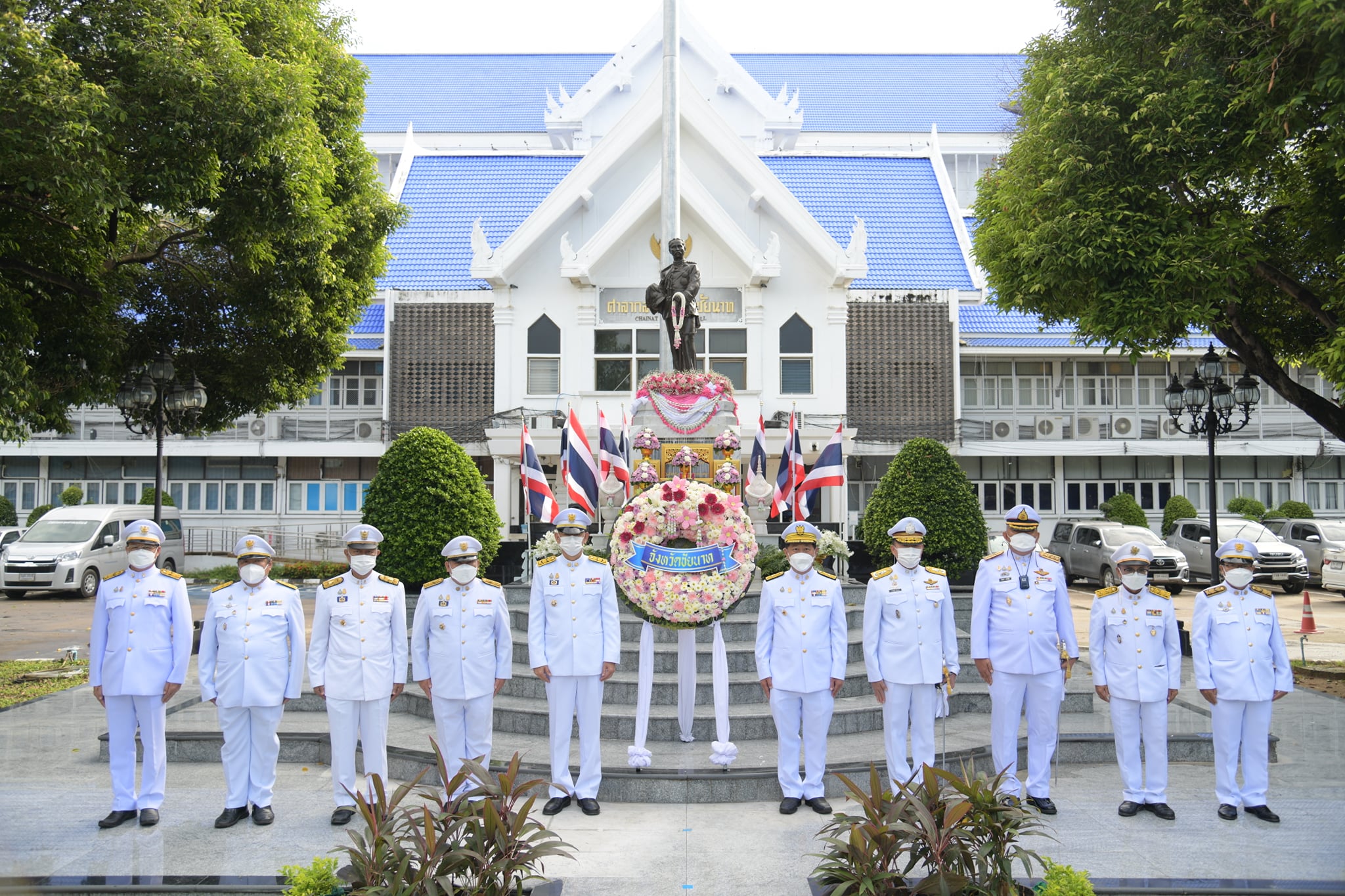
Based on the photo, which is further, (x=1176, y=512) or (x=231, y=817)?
(x=1176, y=512)

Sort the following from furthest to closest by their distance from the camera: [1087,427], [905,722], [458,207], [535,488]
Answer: [1087,427]
[458,207]
[535,488]
[905,722]

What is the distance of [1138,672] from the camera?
7332 millimetres

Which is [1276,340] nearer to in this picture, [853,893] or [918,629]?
[918,629]

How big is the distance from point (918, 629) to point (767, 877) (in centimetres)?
223

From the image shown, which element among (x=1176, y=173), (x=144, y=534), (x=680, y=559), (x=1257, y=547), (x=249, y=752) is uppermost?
(x=1176, y=173)

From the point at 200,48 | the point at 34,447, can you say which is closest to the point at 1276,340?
the point at 200,48

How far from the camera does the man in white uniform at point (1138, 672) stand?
286 inches

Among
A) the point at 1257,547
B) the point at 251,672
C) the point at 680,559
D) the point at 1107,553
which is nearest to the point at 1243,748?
the point at 680,559

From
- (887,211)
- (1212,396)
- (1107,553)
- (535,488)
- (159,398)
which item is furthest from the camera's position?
(887,211)

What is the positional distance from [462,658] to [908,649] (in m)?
3.21

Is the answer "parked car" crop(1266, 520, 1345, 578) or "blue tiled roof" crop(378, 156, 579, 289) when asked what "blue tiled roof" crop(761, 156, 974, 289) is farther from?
"parked car" crop(1266, 520, 1345, 578)

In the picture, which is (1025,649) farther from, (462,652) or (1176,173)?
(1176,173)

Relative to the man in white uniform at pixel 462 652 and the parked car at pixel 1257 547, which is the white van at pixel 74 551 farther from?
the parked car at pixel 1257 547

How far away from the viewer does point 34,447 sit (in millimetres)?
29766
